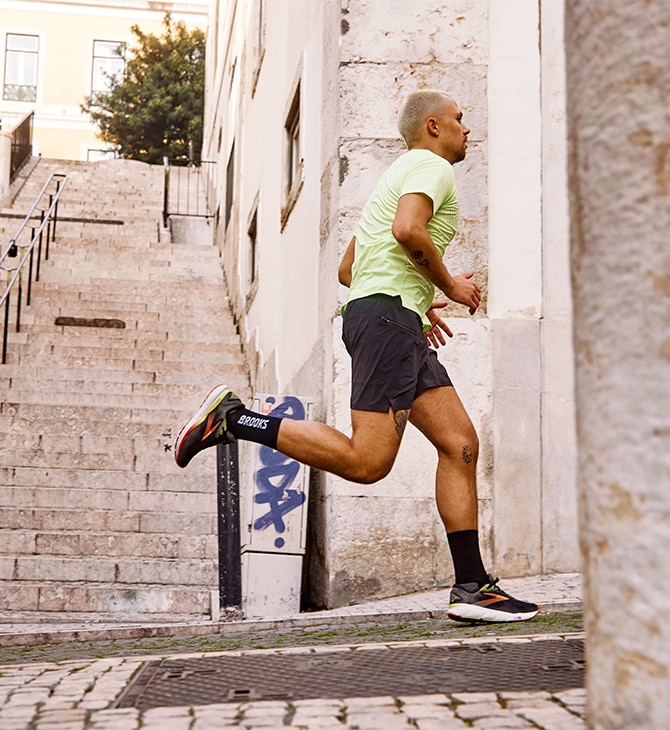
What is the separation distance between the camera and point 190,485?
826cm

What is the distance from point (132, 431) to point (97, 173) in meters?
14.6

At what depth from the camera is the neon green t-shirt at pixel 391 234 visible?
13.6 feet

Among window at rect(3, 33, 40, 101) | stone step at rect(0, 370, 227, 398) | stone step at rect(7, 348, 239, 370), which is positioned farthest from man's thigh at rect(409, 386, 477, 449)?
window at rect(3, 33, 40, 101)

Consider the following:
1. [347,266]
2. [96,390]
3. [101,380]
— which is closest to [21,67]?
[101,380]

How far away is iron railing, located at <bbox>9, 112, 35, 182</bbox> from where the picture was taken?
859 inches

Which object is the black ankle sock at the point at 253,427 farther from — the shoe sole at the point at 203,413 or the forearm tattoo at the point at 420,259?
the forearm tattoo at the point at 420,259

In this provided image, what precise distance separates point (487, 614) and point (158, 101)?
31.5 metres

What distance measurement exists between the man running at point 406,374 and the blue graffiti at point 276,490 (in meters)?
2.00

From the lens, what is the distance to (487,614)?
13.7 ft

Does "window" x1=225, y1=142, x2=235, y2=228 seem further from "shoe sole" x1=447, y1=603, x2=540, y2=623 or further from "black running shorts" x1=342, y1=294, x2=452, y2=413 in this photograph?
"shoe sole" x1=447, y1=603, x2=540, y2=623

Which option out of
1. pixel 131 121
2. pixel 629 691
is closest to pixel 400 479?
pixel 629 691

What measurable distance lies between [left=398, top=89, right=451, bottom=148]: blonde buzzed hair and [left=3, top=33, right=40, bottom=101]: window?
126 feet

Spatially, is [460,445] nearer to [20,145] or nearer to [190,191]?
[20,145]

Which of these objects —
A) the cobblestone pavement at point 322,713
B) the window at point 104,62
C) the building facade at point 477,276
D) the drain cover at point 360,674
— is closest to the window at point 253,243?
the building facade at point 477,276
